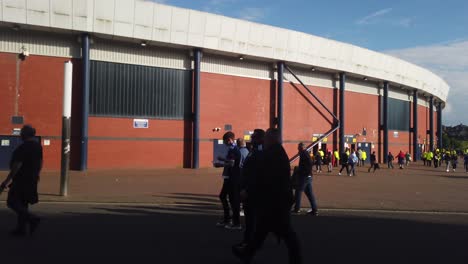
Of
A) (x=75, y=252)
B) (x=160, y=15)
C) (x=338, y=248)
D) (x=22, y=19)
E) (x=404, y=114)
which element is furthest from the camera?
(x=404, y=114)

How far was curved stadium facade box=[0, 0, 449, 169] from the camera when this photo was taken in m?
A: 24.2

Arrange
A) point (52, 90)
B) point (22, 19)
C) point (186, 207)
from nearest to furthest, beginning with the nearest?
1. point (186, 207)
2. point (22, 19)
3. point (52, 90)

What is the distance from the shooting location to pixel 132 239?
7754 mm

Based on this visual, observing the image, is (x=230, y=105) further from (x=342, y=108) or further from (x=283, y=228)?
(x=283, y=228)

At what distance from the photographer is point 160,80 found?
2792 cm

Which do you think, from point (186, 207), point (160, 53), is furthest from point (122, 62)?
point (186, 207)

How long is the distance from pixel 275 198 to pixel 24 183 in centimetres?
430

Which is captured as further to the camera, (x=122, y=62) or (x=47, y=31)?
(x=122, y=62)

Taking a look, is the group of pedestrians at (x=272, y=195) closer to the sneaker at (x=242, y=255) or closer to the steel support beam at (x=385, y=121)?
the sneaker at (x=242, y=255)

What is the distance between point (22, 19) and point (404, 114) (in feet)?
115

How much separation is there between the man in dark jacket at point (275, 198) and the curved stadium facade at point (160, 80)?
20610 mm

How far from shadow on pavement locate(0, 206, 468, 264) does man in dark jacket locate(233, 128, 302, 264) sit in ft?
3.43

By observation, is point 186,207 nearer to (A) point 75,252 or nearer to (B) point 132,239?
(B) point 132,239

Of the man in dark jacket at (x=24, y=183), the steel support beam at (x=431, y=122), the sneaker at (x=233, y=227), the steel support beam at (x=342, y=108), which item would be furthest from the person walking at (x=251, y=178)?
the steel support beam at (x=431, y=122)
